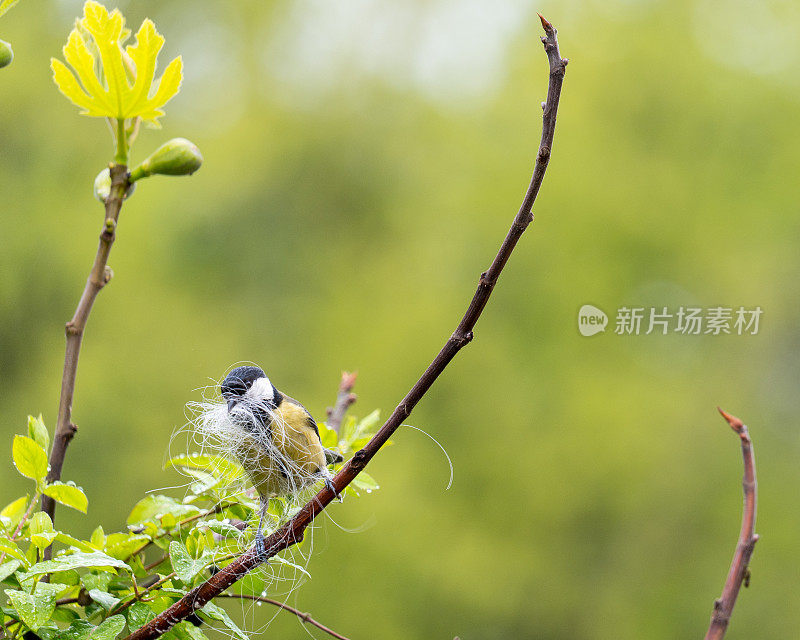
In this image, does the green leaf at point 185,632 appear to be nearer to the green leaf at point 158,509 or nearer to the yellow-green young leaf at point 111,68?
the green leaf at point 158,509

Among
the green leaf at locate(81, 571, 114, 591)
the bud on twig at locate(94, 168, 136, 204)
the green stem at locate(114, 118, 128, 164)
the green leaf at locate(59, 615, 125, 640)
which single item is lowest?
the green leaf at locate(59, 615, 125, 640)

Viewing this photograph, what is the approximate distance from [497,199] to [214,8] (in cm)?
229

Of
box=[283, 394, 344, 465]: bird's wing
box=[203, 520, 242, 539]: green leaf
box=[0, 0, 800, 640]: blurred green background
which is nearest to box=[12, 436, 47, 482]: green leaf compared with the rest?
box=[203, 520, 242, 539]: green leaf

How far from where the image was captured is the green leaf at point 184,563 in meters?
0.46

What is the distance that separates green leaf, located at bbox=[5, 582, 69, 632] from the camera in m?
0.43

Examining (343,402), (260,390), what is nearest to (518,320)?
(343,402)

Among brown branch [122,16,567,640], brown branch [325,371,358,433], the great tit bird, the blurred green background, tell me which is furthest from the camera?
the blurred green background

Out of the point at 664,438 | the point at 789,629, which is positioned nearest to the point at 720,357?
the point at 664,438

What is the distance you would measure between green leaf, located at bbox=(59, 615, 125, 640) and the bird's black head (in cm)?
16

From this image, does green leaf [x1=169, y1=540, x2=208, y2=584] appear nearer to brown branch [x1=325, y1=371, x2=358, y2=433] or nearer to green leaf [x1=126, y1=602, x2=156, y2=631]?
green leaf [x1=126, y1=602, x2=156, y2=631]

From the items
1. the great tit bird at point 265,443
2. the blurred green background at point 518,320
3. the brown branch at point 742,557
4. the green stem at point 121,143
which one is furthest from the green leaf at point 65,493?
the blurred green background at point 518,320

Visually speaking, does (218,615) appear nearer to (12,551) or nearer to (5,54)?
(12,551)

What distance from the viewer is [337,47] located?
482 centimetres

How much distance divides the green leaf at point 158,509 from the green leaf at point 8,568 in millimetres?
141
